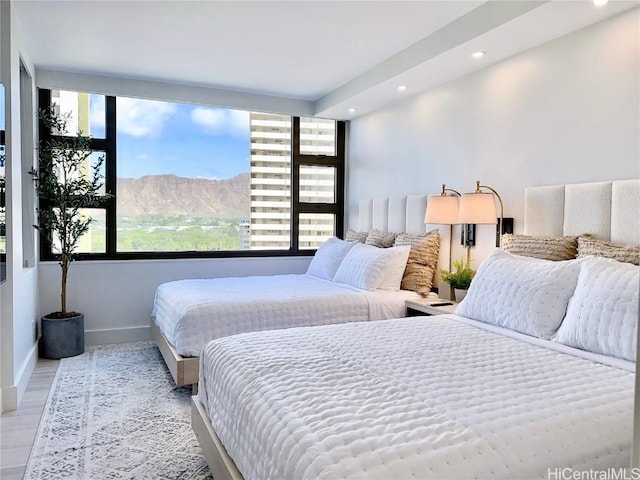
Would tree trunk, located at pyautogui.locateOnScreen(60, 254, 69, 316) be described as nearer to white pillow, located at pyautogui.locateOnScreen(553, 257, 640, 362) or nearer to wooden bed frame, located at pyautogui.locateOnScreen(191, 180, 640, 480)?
wooden bed frame, located at pyautogui.locateOnScreen(191, 180, 640, 480)

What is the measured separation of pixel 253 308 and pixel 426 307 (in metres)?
1.28

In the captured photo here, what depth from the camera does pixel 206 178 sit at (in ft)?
17.3

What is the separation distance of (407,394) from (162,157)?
4.23 metres

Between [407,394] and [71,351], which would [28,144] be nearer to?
[71,351]

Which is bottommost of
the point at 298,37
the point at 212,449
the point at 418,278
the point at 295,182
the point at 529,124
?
the point at 212,449

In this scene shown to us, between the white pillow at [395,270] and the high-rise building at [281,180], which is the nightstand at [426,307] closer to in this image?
the white pillow at [395,270]

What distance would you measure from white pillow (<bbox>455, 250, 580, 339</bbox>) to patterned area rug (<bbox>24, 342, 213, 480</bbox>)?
1714 mm

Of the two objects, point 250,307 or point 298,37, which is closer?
point 250,307

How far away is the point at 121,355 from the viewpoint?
4266 millimetres

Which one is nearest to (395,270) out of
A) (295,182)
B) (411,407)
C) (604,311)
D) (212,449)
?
(604,311)

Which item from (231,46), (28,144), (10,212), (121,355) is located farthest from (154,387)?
(231,46)

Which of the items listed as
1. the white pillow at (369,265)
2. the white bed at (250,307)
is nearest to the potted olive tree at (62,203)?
the white bed at (250,307)

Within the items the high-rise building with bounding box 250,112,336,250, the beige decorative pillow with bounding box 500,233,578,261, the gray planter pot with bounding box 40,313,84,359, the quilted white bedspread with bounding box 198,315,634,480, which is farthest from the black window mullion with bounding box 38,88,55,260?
the beige decorative pillow with bounding box 500,233,578,261

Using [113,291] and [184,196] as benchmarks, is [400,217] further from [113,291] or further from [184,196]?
[113,291]
